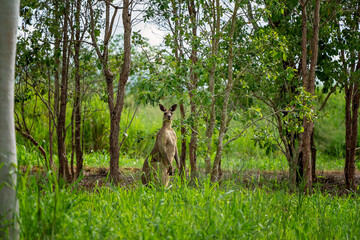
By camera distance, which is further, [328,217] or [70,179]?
[70,179]

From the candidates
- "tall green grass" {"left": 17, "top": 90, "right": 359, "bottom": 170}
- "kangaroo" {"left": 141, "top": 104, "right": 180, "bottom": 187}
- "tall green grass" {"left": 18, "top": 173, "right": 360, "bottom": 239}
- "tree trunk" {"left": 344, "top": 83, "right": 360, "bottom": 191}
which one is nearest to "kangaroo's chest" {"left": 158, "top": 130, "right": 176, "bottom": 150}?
"kangaroo" {"left": 141, "top": 104, "right": 180, "bottom": 187}

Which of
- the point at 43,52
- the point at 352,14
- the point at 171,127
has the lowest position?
the point at 171,127

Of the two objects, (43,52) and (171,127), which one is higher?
(43,52)

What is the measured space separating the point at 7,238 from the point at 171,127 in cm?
380

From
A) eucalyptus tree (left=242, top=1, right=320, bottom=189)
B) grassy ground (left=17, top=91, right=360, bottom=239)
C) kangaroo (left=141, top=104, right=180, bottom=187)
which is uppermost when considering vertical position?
eucalyptus tree (left=242, top=1, right=320, bottom=189)

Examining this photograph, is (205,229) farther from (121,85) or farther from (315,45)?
(315,45)

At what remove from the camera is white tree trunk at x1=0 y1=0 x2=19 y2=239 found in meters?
2.63

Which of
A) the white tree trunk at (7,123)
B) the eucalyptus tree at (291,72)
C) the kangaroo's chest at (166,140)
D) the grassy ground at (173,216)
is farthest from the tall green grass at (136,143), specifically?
the white tree trunk at (7,123)

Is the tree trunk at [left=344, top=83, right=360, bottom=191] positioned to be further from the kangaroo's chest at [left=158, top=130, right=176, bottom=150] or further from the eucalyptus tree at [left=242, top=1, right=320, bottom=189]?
the kangaroo's chest at [left=158, top=130, right=176, bottom=150]

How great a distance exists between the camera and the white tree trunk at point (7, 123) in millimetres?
2631

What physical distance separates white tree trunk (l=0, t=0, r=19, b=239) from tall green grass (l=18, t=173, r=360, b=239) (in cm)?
11

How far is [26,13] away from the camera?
20.2 feet

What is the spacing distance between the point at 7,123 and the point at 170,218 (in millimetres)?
1551

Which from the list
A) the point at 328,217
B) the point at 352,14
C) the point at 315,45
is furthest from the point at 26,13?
the point at 352,14
